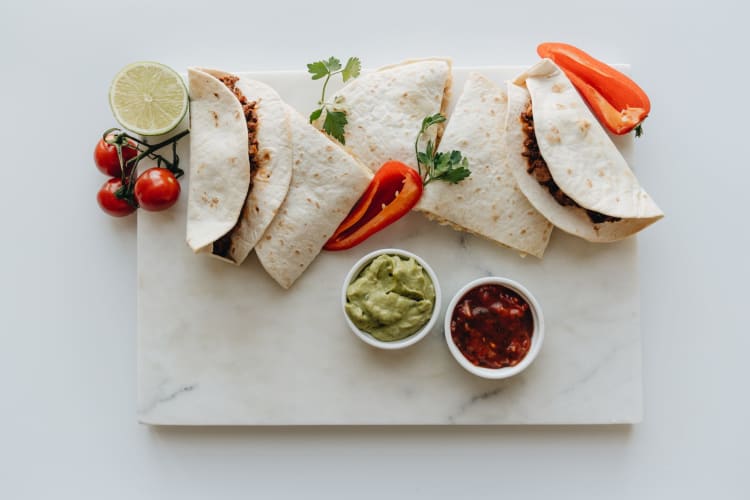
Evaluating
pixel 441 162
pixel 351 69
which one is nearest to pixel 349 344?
pixel 441 162

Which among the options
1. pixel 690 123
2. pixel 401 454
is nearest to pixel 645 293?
pixel 690 123

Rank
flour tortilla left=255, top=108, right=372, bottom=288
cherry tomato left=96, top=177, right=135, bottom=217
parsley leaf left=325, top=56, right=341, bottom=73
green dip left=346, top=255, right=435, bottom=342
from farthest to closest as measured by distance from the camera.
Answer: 1. cherry tomato left=96, top=177, right=135, bottom=217
2. parsley leaf left=325, top=56, right=341, bottom=73
3. flour tortilla left=255, top=108, right=372, bottom=288
4. green dip left=346, top=255, right=435, bottom=342

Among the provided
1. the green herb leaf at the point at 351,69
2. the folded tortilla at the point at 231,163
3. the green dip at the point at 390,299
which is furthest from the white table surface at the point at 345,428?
the green dip at the point at 390,299

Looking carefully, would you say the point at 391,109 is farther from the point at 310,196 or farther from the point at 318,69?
the point at 310,196

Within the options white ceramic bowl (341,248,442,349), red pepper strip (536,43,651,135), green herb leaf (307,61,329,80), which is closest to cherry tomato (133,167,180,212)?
green herb leaf (307,61,329,80)

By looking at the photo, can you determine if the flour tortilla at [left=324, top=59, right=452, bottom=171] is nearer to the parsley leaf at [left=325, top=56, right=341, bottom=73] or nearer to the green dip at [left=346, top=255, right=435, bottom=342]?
the parsley leaf at [left=325, top=56, right=341, bottom=73]
